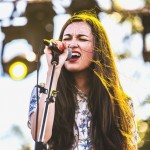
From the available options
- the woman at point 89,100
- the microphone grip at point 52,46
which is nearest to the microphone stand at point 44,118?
the microphone grip at point 52,46

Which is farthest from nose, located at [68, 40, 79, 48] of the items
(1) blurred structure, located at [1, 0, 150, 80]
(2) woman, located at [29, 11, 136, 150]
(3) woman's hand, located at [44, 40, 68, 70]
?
(1) blurred structure, located at [1, 0, 150, 80]

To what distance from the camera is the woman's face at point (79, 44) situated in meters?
3.01

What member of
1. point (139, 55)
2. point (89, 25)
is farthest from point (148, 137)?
point (89, 25)

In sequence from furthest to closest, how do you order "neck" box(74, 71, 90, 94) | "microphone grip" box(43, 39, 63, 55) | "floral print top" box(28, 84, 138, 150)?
1. "neck" box(74, 71, 90, 94)
2. "floral print top" box(28, 84, 138, 150)
3. "microphone grip" box(43, 39, 63, 55)

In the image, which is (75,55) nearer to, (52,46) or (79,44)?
(79,44)

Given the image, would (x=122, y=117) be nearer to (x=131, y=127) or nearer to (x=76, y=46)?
(x=131, y=127)

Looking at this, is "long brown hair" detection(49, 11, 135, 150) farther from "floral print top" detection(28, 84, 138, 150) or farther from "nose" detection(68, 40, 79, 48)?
"nose" detection(68, 40, 79, 48)

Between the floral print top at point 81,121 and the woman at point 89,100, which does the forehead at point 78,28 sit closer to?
the woman at point 89,100

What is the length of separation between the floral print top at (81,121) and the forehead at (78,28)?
0.30 metres

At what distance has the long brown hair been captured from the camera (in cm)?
298

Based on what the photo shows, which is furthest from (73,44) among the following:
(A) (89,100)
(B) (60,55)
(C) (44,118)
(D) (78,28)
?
(C) (44,118)

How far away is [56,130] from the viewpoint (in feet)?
9.86

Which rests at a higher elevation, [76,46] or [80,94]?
[76,46]

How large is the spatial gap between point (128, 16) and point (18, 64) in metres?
0.91
